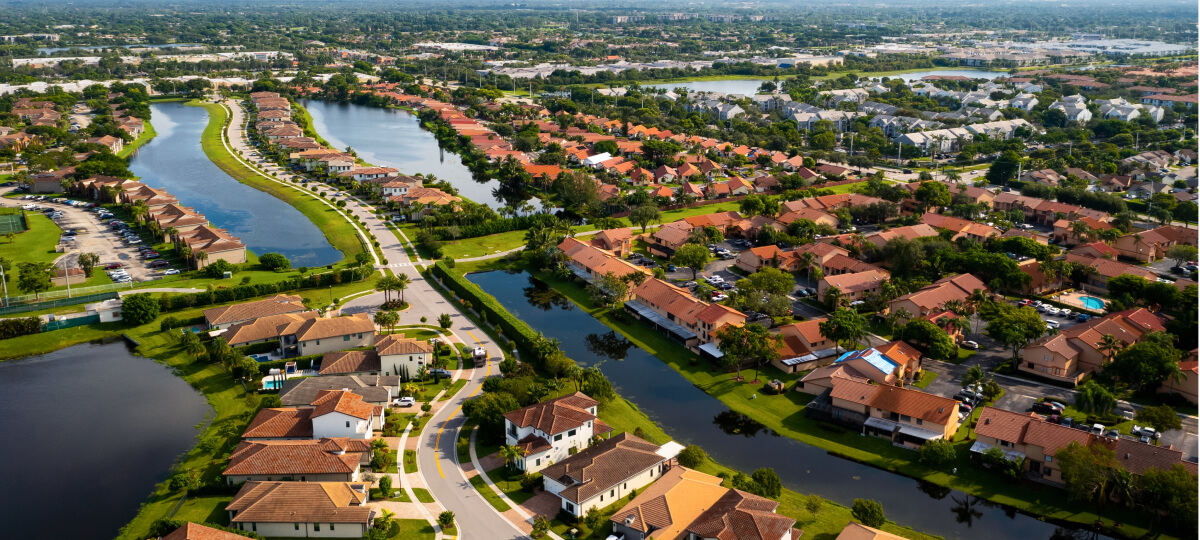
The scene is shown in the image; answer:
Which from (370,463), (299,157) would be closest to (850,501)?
(370,463)

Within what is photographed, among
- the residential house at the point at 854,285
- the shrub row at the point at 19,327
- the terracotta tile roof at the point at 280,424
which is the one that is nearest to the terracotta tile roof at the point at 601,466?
the terracotta tile roof at the point at 280,424

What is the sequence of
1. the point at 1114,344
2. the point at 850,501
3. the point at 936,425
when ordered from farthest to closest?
the point at 1114,344 → the point at 936,425 → the point at 850,501

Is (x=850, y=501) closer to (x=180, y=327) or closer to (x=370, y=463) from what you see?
(x=370, y=463)

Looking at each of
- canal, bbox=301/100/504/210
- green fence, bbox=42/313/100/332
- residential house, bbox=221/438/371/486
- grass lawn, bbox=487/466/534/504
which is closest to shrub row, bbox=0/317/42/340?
green fence, bbox=42/313/100/332

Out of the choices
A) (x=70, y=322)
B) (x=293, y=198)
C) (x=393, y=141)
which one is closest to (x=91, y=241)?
(x=70, y=322)

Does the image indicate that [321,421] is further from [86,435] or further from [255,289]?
[255,289]
